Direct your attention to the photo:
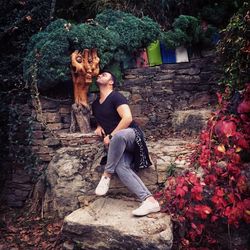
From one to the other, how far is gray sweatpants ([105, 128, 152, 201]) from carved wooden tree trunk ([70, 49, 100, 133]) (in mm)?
1277

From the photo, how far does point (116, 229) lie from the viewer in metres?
3.01

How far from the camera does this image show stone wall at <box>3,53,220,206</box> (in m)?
4.54

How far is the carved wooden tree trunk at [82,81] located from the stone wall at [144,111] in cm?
22

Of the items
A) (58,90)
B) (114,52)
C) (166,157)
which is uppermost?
(114,52)

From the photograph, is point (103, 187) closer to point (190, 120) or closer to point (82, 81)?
point (82, 81)

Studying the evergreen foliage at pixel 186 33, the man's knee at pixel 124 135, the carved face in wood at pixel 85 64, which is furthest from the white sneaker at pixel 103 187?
the evergreen foliage at pixel 186 33

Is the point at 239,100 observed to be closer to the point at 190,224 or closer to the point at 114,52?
the point at 190,224

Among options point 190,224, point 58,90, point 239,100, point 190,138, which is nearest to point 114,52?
point 58,90

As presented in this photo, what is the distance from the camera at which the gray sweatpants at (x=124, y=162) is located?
128 inches

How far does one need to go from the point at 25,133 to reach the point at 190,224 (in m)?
2.79

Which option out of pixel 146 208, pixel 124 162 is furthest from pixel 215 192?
pixel 124 162

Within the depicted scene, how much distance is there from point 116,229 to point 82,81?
2.23 meters

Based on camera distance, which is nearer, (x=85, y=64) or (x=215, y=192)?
(x=215, y=192)

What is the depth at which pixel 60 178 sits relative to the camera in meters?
4.00
